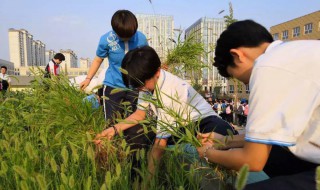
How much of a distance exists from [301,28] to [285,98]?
4775 cm

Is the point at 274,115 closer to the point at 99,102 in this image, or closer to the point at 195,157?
the point at 195,157

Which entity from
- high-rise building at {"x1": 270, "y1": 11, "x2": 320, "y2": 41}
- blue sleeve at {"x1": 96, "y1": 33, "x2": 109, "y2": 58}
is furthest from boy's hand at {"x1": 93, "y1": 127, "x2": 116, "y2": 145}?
high-rise building at {"x1": 270, "y1": 11, "x2": 320, "y2": 41}

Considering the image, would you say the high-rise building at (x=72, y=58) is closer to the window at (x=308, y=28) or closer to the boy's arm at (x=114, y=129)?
the boy's arm at (x=114, y=129)

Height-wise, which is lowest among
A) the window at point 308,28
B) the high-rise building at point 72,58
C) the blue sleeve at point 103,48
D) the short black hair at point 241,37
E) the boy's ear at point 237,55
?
the boy's ear at point 237,55

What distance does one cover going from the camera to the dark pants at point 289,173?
1067mm

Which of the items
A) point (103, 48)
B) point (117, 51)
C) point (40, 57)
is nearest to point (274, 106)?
point (117, 51)

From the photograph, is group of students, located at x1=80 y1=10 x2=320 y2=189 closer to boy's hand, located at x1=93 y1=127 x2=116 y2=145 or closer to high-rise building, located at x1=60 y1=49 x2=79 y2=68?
boy's hand, located at x1=93 y1=127 x2=116 y2=145

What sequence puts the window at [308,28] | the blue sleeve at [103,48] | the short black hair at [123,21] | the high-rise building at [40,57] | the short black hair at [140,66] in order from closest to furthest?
the short black hair at [140,66], the short black hair at [123,21], the blue sleeve at [103,48], the high-rise building at [40,57], the window at [308,28]

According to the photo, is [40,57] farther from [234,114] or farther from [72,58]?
[234,114]

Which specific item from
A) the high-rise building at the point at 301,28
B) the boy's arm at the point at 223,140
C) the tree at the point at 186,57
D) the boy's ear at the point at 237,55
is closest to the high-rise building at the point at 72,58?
the tree at the point at 186,57

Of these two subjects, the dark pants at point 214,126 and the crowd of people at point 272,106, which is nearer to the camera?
the crowd of people at point 272,106

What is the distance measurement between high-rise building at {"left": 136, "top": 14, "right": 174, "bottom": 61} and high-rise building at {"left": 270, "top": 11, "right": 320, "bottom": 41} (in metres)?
35.9

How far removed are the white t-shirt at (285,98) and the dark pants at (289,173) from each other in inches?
6.3

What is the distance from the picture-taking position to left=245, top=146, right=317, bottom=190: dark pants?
1.07 meters
